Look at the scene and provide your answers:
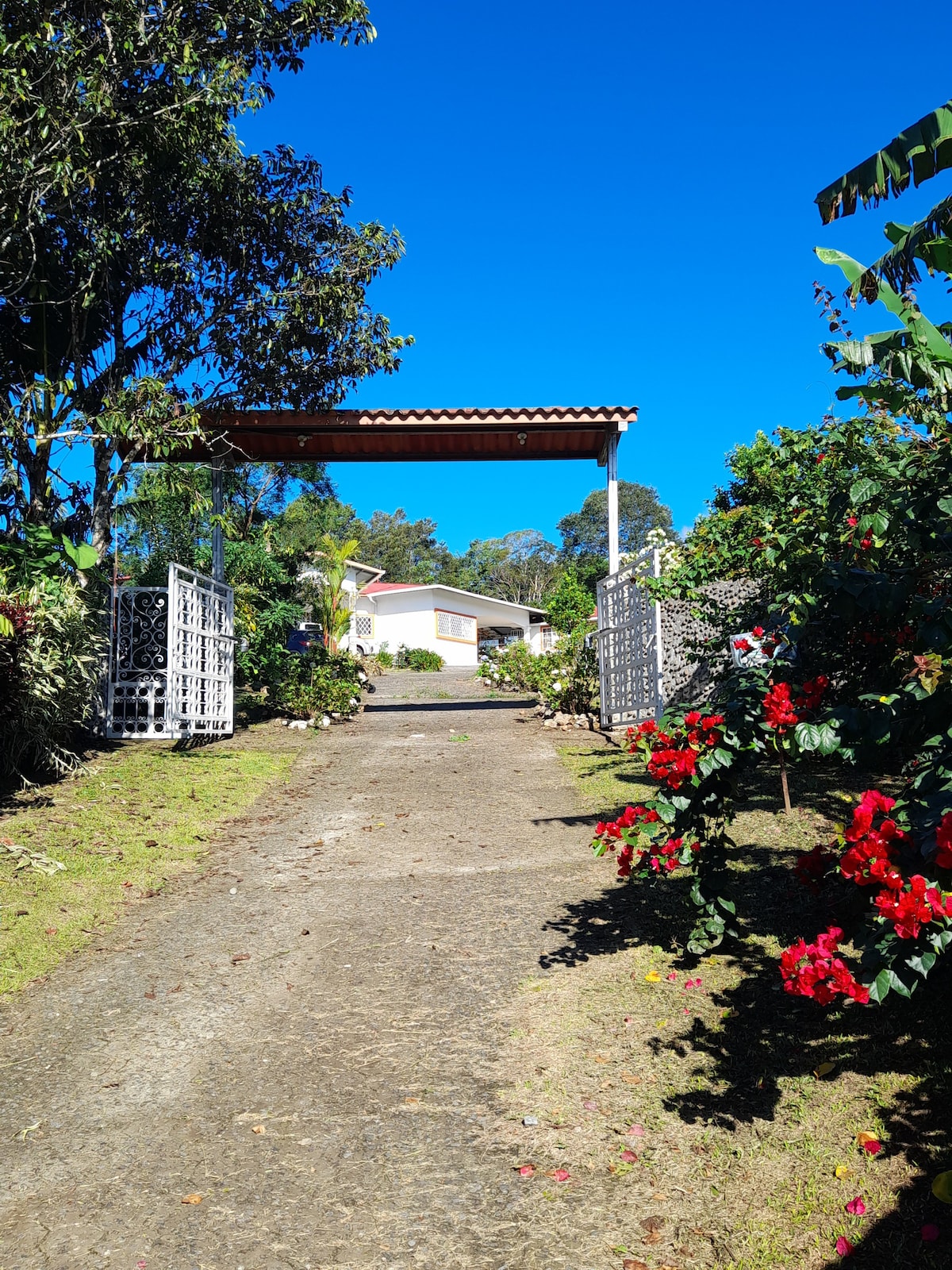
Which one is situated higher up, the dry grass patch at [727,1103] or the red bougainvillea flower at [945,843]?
the red bougainvillea flower at [945,843]

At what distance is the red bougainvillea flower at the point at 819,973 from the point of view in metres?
2.43

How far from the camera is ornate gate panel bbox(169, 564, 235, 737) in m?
10.3

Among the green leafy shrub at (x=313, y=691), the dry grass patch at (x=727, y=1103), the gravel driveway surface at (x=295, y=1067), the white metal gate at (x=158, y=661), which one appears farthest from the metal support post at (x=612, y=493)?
the dry grass patch at (x=727, y=1103)

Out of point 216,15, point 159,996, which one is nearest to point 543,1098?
point 159,996

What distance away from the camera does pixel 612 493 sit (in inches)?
496

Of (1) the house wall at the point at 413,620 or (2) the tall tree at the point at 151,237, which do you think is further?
(1) the house wall at the point at 413,620

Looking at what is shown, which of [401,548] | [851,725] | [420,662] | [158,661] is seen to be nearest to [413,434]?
[158,661]

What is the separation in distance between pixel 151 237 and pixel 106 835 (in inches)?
300

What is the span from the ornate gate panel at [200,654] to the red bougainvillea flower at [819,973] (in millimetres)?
8569

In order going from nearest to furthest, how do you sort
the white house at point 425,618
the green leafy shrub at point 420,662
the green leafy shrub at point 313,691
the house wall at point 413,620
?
the green leafy shrub at point 313,691 → the green leafy shrub at point 420,662 → the white house at point 425,618 → the house wall at point 413,620

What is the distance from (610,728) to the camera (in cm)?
1234

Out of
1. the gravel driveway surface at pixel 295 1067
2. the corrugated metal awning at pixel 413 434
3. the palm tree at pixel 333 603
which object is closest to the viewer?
the gravel driveway surface at pixel 295 1067

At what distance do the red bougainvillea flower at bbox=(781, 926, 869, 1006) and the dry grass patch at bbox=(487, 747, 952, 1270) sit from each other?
1.93ft

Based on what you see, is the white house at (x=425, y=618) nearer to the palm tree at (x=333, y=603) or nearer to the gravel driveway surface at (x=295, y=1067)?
the palm tree at (x=333, y=603)
